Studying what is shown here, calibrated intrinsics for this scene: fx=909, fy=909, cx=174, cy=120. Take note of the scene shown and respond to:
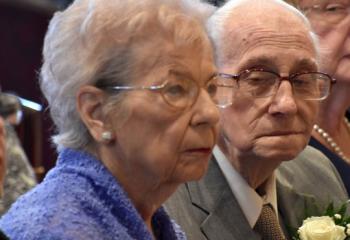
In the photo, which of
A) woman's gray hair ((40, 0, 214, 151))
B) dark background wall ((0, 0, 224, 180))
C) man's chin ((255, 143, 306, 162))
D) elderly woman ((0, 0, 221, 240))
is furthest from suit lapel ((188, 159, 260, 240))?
dark background wall ((0, 0, 224, 180))

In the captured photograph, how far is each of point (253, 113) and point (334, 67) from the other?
0.83 m

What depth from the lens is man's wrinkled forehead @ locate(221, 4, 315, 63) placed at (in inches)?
85.5

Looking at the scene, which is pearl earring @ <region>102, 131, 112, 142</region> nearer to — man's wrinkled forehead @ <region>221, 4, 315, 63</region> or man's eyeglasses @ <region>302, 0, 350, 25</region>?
man's wrinkled forehead @ <region>221, 4, 315, 63</region>

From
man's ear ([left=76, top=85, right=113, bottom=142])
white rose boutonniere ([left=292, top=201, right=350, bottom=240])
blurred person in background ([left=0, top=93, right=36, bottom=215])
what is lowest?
blurred person in background ([left=0, top=93, right=36, bottom=215])

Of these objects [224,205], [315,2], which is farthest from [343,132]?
[224,205]

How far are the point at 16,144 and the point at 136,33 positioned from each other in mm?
1243

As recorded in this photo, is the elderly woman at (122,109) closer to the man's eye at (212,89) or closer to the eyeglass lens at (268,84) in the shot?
the man's eye at (212,89)

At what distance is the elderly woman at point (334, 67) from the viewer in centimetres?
287

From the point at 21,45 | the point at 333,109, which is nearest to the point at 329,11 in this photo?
the point at 333,109

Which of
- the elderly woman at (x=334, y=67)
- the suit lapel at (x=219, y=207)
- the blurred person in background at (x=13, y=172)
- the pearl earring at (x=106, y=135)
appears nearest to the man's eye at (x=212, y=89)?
the pearl earring at (x=106, y=135)

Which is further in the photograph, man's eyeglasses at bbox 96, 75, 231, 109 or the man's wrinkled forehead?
the man's wrinkled forehead

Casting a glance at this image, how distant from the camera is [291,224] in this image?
2332 mm

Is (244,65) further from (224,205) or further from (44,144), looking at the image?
(44,144)

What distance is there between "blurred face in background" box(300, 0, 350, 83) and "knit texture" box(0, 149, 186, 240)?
4.41 ft
